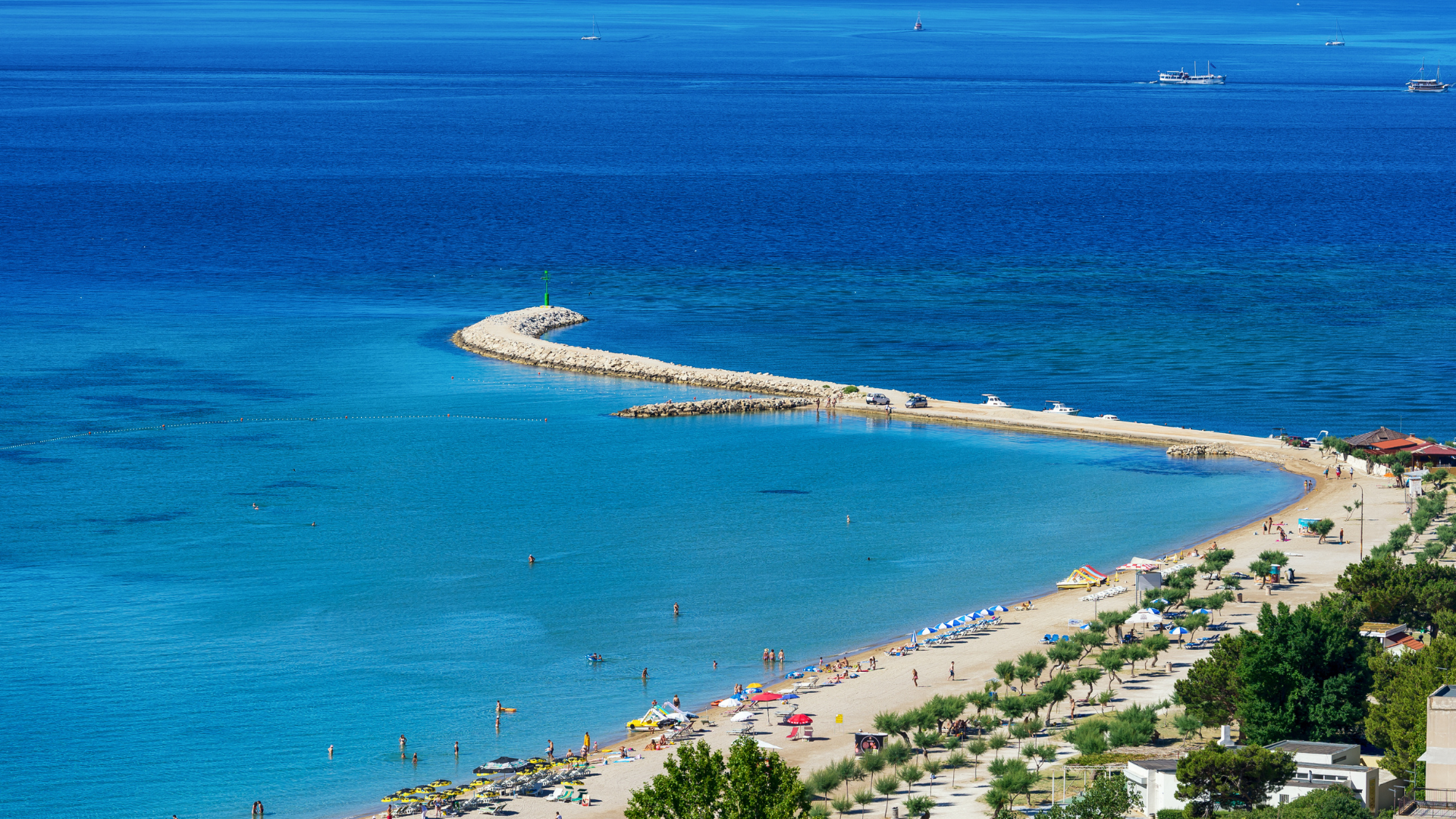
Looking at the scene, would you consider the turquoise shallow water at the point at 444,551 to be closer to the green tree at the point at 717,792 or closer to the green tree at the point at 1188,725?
the green tree at the point at 1188,725

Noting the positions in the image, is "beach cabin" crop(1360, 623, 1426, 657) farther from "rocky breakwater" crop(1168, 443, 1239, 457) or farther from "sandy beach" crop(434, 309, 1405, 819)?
"rocky breakwater" crop(1168, 443, 1239, 457)

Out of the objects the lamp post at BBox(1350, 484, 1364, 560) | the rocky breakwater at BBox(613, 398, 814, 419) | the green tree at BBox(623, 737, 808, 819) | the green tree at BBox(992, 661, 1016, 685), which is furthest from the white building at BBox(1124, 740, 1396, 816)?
the rocky breakwater at BBox(613, 398, 814, 419)

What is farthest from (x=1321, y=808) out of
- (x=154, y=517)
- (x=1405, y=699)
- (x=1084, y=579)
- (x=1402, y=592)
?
(x=154, y=517)

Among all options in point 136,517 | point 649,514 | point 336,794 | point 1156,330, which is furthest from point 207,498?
point 1156,330

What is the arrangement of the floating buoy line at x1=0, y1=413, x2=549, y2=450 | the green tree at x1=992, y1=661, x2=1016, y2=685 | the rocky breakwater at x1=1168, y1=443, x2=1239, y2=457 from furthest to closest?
the floating buoy line at x1=0, y1=413, x2=549, y2=450, the rocky breakwater at x1=1168, y1=443, x2=1239, y2=457, the green tree at x1=992, y1=661, x2=1016, y2=685

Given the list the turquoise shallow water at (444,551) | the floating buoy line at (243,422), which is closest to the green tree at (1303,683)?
the turquoise shallow water at (444,551)

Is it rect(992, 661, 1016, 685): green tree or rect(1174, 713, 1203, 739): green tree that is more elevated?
rect(992, 661, 1016, 685): green tree

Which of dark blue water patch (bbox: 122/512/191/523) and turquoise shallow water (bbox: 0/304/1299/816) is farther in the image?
dark blue water patch (bbox: 122/512/191/523)
